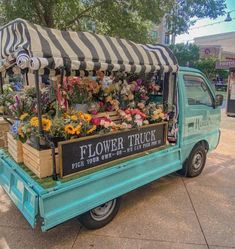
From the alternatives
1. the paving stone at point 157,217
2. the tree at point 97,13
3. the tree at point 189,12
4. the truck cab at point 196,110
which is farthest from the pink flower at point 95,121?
the tree at point 189,12

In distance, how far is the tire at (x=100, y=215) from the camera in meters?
2.70

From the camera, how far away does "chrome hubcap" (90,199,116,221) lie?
2768 millimetres

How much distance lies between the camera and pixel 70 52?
2.32 meters

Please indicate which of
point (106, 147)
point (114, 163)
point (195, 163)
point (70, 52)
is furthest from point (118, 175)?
point (195, 163)

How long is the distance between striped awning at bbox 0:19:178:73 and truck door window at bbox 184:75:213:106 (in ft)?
2.29

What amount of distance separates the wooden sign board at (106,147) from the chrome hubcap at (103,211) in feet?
1.66

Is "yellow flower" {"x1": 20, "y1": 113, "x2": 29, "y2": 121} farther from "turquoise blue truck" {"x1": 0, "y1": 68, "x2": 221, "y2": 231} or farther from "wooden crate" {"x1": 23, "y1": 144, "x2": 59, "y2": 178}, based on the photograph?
"turquoise blue truck" {"x1": 0, "y1": 68, "x2": 221, "y2": 231}

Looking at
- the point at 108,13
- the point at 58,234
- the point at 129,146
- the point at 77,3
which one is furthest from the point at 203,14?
the point at 58,234

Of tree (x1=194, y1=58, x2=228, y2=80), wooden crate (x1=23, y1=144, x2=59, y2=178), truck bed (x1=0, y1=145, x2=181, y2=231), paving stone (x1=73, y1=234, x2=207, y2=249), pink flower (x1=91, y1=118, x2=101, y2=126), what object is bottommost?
paving stone (x1=73, y1=234, x2=207, y2=249)

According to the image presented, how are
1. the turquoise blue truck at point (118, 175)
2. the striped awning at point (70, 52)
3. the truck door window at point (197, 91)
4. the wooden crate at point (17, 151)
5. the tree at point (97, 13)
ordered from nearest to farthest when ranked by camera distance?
the striped awning at point (70, 52)
the turquoise blue truck at point (118, 175)
the wooden crate at point (17, 151)
the truck door window at point (197, 91)
the tree at point (97, 13)

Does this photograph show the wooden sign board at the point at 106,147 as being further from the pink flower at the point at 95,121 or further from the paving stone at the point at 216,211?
the paving stone at the point at 216,211

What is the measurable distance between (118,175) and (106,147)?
0.35 meters

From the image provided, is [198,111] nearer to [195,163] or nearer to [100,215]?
[195,163]

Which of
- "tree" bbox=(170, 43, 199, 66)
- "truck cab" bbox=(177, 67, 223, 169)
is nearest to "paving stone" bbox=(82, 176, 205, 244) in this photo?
"truck cab" bbox=(177, 67, 223, 169)
